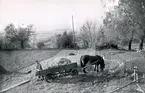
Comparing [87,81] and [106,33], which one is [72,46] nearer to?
[106,33]

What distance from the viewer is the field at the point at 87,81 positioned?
206cm

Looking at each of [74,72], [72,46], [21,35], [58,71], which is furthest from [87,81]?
[21,35]

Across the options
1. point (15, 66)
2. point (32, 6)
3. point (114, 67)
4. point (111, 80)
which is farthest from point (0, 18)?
point (114, 67)

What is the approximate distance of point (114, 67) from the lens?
2.65 m

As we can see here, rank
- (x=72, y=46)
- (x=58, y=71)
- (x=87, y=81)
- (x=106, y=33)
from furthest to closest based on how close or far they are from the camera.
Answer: (x=72, y=46) → (x=106, y=33) → (x=58, y=71) → (x=87, y=81)

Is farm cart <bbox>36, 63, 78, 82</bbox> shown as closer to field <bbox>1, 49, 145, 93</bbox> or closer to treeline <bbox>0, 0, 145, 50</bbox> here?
field <bbox>1, 49, 145, 93</bbox>

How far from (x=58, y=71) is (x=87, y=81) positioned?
22.5 inches

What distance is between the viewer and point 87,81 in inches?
91.9

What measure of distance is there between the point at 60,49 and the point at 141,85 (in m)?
1.75

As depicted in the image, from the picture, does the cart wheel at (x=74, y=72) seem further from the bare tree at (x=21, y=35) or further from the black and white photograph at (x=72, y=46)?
the bare tree at (x=21, y=35)

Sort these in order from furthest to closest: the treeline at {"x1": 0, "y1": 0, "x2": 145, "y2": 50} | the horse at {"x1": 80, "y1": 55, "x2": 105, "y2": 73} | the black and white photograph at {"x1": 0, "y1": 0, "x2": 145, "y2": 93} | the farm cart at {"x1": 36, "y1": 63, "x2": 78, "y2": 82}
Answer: the horse at {"x1": 80, "y1": 55, "x2": 105, "y2": 73} < the farm cart at {"x1": 36, "y1": 63, "x2": 78, "y2": 82} < the treeline at {"x1": 0, "y1": 0, "x2": 145, "y2": 50} < the black and white photograph at {"x1": 0, "y1": 0, "x2": 145, "y2": 93}

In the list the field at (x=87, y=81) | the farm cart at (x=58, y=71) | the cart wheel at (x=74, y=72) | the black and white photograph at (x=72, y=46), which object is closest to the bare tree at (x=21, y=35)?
the black and white photograph at (x=72, y=46)

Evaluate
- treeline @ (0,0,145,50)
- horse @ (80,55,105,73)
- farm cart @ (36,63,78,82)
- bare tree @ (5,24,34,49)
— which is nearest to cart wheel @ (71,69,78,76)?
farm cart @ (36,63,78,82)

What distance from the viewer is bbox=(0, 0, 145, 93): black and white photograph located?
6.73 ft
